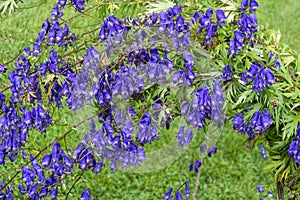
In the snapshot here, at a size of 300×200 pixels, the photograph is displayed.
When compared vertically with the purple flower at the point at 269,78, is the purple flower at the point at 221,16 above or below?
above

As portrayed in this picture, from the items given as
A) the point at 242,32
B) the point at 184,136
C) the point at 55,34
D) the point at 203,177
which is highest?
the point at 203,177

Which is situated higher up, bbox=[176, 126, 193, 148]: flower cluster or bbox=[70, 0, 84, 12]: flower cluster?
bbox=[70, 0, 84, 12]: flower cluster

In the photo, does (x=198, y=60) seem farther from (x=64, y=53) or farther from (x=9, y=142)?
(x=9, y=142)

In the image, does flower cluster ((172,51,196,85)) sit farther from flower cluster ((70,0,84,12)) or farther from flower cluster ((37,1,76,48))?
flower cluster ((70,0,84,12))

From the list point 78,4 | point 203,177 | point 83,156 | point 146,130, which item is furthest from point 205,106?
point 203,177

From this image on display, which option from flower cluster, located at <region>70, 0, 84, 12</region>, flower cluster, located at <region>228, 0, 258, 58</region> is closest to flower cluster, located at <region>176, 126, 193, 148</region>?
flower cluster, located at <region>228, 0, 258, 58</region>

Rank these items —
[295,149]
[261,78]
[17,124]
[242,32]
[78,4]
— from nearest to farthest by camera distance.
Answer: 1. [261,78]
2. [242,32]
3. [295,149]
4. [17,124]
5. [78,4]

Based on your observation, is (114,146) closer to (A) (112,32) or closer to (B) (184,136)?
(B) (184,136)

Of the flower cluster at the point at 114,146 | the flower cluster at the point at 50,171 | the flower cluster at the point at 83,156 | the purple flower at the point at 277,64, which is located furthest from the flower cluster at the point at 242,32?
the flower cluster at the point at 50,171

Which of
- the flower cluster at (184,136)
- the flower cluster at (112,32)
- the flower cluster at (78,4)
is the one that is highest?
the flower cluster at (78,4)

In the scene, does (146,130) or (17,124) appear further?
(17,124)

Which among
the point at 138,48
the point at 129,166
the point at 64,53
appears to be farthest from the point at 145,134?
the point at 64,53

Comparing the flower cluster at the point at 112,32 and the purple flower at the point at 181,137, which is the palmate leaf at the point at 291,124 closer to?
the purple flower at the point at 181,137
